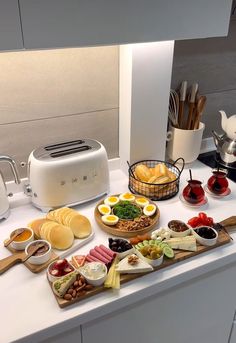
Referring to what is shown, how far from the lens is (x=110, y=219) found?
1.11 metres

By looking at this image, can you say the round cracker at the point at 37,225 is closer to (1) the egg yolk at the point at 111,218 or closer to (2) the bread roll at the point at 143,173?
(1) the egg yolk at the point at 111,218

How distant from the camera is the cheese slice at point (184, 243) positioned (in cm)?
102

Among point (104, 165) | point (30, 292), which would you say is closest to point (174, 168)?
point (104, 165)

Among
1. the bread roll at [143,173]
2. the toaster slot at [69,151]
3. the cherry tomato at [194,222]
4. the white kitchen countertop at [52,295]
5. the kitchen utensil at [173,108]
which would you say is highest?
the kitchen utensil at [173,108]

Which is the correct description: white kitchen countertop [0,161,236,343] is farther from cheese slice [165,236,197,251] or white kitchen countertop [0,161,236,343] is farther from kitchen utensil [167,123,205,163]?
kitchen utensil [167,123,205,163]

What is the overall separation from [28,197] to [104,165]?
0.31 meters

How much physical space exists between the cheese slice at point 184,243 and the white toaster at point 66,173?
359mm

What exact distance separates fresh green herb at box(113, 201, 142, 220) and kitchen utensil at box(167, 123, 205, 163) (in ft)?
1.41

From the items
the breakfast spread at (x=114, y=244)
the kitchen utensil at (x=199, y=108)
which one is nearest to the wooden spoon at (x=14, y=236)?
the breakfast spread at (x=114, y=244)

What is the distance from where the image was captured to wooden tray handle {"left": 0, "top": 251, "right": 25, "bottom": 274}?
96 cm

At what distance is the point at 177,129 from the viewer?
4.80 ft

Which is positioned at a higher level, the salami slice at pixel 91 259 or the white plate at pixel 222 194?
the white plate at pixel 222 194

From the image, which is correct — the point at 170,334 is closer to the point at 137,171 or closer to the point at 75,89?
the point at 137,171

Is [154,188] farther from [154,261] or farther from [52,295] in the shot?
[52,295]
